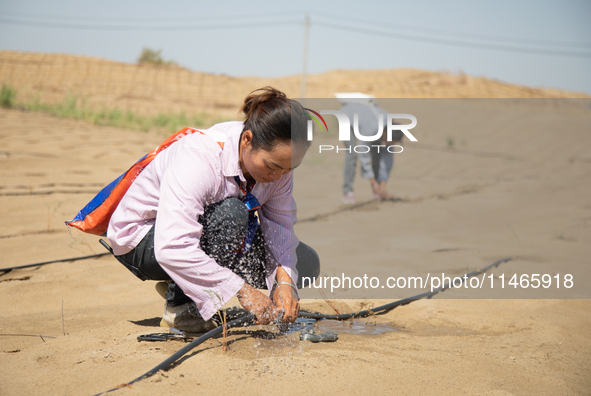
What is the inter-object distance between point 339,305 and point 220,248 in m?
0.94

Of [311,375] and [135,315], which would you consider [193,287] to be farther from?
[135,315]

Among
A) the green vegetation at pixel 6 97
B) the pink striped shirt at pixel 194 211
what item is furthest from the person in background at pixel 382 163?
the green vegetation at pixel 6 97

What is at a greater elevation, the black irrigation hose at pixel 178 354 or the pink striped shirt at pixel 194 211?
the pink striped shirt at pixel 194 211

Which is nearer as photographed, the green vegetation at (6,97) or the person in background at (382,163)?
the person in background at (382,163)

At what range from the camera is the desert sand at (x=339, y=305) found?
5.40 feet

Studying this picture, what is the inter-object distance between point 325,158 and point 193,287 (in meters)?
8.03

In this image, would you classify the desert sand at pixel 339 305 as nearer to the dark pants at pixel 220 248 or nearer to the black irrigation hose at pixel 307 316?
the black irrigation hose at pixel 307 316

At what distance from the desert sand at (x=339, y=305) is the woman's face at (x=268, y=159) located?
0.71m

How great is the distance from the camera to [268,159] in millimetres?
1775

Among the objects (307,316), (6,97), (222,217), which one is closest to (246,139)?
(222,217)

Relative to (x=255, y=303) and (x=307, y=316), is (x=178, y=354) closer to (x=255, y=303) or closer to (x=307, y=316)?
(x=255, y=303)

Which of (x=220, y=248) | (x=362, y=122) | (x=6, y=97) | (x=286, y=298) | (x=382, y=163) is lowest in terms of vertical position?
(x=286, y=298)

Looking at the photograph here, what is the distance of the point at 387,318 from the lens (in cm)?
249

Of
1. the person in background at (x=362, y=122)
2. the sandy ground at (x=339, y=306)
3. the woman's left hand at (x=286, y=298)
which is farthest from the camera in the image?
the person in background at (x=362, y=122)
